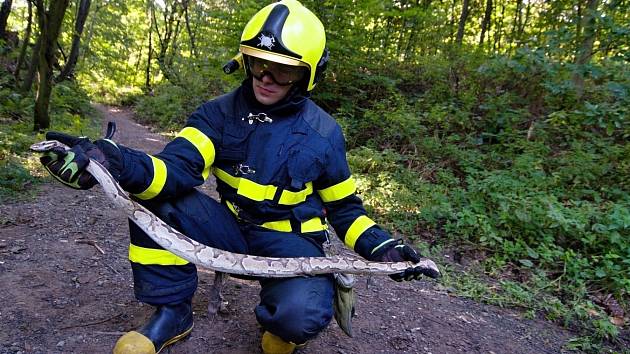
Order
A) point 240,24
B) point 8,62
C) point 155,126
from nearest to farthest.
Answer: point 240,24 < point 8,62 < point 155,126

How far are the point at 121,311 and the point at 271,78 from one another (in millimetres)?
1811

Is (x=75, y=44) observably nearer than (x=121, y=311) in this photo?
No

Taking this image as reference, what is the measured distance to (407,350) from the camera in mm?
2852

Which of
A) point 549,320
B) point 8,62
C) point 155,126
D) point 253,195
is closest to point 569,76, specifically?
point 549,320

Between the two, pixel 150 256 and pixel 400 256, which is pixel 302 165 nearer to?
pixel 400 256

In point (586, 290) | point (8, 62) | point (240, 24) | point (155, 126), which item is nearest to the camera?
point (586, 290)

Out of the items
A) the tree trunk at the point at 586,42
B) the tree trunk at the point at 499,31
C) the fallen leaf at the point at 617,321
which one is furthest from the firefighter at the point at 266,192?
the tree trunk at the point at 499,31

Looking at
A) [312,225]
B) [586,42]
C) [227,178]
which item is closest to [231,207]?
[227,178]

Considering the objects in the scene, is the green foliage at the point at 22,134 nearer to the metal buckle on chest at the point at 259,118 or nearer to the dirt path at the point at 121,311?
the dirt path at the point at 121,311

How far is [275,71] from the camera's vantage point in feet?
8.12

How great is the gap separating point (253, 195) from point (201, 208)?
1.04 feet

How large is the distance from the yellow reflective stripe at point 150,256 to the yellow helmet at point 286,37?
1.23m

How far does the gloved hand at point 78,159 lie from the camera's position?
1785 millimetres

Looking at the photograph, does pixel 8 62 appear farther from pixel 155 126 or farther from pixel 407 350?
pixel 407 350
